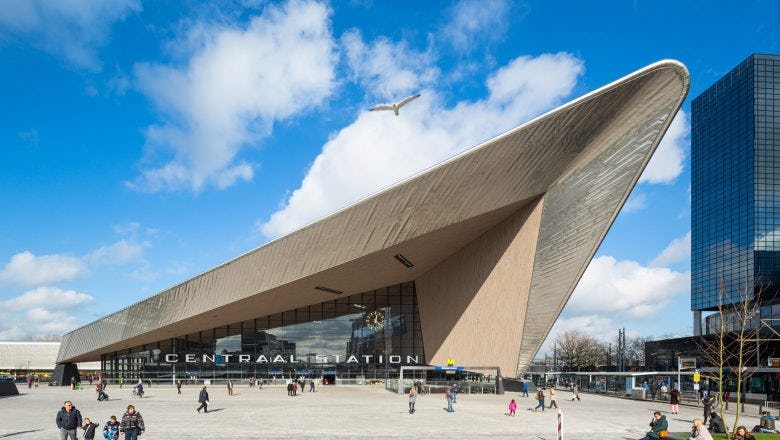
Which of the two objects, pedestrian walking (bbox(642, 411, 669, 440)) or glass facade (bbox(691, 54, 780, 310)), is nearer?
pedestrian walking (bbox(642, 411, 669, 440))

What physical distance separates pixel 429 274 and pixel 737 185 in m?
77.3

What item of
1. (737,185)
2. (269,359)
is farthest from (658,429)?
(737,185)

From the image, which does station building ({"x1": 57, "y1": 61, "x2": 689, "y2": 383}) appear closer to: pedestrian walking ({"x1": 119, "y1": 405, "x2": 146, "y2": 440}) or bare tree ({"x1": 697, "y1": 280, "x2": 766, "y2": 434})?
bare tree ({"x1": 697, "y1": 280, "x2": 766, "y2": 434})

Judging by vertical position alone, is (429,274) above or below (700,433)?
above

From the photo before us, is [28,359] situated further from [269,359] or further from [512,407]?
[512,407]

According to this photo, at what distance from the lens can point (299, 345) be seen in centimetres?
4309

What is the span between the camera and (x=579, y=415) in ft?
72.0

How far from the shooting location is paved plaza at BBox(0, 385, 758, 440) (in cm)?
1606

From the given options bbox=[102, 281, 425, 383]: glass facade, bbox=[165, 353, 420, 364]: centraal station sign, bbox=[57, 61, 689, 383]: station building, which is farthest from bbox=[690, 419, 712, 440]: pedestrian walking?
bbox=[165, 353, 420, 364]: centraal station sign

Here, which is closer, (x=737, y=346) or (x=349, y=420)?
(x=349, y=420)

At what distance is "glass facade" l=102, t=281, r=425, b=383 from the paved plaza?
14.6 m

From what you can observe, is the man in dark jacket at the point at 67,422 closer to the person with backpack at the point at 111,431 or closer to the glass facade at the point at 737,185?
the person with backpack at the point at 111,431

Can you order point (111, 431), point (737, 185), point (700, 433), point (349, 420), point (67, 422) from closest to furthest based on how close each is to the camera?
point (700, 433), point (111, 431), point (67, 422), point (349, 420), point (737, 185)

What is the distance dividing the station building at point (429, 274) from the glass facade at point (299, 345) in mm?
81
